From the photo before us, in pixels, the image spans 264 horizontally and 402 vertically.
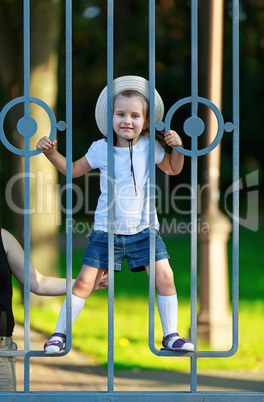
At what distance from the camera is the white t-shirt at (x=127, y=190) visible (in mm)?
2947

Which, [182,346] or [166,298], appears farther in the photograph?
[166,298]

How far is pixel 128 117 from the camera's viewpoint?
2871 mm

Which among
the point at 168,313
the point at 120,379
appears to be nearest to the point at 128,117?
the point at 168,313

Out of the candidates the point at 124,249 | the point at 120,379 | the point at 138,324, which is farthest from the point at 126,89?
the point at 138,324

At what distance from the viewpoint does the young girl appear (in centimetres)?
291

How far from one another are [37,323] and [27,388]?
12.0 ft

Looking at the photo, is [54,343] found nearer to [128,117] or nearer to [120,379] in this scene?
[128,117]

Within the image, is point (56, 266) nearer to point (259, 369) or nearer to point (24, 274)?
point (259, 369)

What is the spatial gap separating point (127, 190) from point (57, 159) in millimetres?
348

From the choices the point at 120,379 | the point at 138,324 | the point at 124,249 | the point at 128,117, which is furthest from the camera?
the point at 138,324

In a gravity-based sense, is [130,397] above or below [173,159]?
below

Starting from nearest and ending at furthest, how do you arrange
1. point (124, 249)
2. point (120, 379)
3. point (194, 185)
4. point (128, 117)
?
point (194, 185)
point (128, 117)
point (124, 249)
point (120, 379)

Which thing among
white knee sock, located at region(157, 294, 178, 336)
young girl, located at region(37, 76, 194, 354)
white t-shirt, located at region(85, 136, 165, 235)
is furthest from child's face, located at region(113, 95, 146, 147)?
white knee sock, located at region(157, 294, 178, 336)

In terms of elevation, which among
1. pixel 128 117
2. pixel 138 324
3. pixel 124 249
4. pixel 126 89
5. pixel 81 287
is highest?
pixel 126 89
